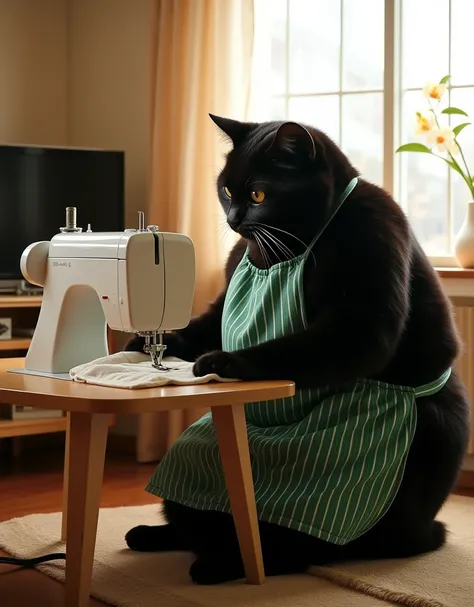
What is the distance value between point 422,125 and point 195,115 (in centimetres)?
86

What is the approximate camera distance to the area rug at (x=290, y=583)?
2031 mm

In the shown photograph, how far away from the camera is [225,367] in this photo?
1.87 m

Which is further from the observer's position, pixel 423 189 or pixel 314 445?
pixel 423 189

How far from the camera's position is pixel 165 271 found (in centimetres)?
198

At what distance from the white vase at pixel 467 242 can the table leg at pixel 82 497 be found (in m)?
1.93

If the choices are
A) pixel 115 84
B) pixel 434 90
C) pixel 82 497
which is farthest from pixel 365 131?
pixel 82 497

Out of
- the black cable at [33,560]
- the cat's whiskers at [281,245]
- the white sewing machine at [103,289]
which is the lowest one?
the black cable at [33,560]

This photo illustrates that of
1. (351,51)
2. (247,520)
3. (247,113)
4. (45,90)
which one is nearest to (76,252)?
(247,520)

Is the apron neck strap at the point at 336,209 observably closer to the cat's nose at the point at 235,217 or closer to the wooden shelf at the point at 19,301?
the cat's nose at the point at 235,217

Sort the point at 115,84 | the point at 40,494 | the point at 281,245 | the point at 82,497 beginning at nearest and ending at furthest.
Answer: the point at 82,497, the point at 281,245, the point at 40,494, the point at 115,84

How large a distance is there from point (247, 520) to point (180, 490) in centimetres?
32

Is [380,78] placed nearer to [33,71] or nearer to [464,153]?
[464,153]

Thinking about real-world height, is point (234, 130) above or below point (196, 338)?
above

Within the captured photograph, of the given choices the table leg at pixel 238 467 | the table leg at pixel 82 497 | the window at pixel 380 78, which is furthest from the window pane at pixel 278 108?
the table leg at pixel 82 497
